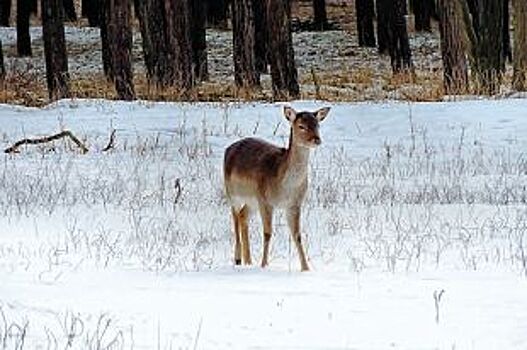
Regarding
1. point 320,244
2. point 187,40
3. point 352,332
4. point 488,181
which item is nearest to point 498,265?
point 320,244

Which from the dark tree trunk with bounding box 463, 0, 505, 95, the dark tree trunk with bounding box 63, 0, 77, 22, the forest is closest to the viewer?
the forest

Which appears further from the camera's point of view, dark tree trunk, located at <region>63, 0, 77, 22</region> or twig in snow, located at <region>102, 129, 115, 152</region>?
dark tree trunk, located at <region>63, 0, 77, 22</region>

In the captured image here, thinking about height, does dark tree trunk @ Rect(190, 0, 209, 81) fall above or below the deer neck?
below

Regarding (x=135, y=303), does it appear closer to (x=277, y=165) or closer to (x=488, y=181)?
(x=277, y=165)

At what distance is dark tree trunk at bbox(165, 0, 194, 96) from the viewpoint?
68.9ft

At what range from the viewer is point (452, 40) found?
65.0 ft

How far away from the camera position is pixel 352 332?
5.52 metres

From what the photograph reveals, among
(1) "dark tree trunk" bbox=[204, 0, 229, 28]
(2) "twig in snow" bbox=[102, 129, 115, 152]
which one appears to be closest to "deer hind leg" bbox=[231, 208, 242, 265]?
(2) "twig in snow" bbox=[102, 129, 115, 152]

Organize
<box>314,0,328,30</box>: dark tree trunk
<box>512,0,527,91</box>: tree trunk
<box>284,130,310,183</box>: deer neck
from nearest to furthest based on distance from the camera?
<box>284,130,310,183</box>: deer neck, <box>512,0,527,91</box>: tree trunk, <box>314,0,328,30</box>: dark tree trunk

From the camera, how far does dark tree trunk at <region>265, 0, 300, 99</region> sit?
20016 mm

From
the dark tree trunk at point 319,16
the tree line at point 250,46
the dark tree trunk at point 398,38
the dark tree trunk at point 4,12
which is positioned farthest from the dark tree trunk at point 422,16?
the tree line at point 250,46

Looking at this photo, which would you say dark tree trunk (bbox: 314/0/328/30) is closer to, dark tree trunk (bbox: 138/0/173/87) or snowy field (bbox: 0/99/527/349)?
dark tree trunk (bbox: 138/0/173/87)

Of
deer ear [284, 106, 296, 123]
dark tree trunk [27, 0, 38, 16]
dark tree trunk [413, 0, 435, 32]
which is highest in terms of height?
deer ear [284, 106, 296, 123]

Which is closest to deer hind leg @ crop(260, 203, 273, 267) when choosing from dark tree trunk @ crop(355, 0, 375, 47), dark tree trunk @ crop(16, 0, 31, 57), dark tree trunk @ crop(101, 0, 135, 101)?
dark tree trunk @ crop(101, 0, 135, 101)
